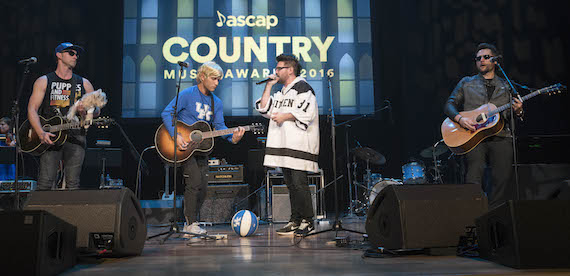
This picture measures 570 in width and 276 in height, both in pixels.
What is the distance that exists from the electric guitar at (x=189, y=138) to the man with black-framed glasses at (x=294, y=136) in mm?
401

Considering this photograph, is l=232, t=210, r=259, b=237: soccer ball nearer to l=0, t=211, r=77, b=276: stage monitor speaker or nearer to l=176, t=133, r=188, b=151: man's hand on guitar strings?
l=176, t=133, r=188, b=151: man's hand on guitar strings

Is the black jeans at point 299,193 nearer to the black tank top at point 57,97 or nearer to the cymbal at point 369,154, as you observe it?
the black tank top at point 57,97

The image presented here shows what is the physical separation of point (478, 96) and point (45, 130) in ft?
13.8

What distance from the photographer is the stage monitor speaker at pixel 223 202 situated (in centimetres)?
655

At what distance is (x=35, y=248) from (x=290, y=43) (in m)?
6.68

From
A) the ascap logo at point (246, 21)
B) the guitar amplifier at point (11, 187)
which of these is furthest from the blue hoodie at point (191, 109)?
the ascap logo at point (246, 21)

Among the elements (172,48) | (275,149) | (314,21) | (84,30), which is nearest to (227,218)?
(275,149)

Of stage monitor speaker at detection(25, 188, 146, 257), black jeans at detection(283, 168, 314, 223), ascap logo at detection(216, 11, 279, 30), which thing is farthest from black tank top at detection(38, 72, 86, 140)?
ascap logo at detection(216, 11, 279, 30)

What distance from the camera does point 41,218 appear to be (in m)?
2.09

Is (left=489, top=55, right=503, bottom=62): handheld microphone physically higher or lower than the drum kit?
higher

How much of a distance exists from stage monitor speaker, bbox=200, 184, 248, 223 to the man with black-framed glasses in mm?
2313

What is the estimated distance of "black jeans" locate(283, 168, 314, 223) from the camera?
14.3 feet

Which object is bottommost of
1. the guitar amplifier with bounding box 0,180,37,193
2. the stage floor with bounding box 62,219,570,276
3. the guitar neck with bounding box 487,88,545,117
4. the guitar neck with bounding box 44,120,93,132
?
the stage floor with bounding box 62,219,570,276

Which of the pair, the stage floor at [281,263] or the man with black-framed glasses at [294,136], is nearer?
the stage floor at [281,263]
